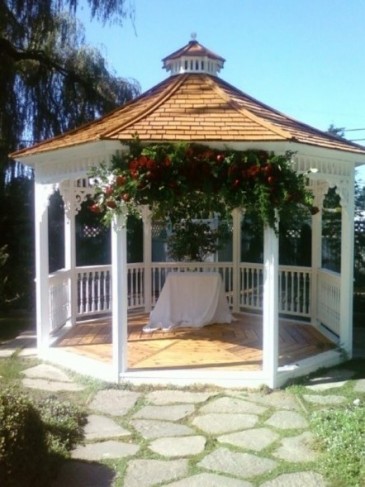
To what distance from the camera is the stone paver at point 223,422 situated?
4.46 metres

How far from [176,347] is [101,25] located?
6.63 metres

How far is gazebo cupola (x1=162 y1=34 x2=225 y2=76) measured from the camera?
741 centimetres

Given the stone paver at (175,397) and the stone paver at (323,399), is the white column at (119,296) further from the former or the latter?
the stone paver at (323,399)

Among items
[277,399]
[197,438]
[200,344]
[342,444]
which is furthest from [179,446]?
[200,344]

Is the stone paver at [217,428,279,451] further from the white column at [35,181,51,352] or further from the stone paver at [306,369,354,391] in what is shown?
the white column at [35,181,51,352]

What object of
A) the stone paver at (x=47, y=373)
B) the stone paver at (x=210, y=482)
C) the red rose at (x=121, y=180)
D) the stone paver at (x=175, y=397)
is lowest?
the stone paver at (x=47, y=373)

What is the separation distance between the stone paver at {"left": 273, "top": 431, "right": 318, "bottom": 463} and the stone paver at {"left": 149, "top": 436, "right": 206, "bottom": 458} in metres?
0.59

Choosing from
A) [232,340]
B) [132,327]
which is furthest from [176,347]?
[132,327]

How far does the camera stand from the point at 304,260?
11.5m

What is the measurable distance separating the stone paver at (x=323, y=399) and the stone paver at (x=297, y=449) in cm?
88

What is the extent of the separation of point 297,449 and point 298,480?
50 centimetres

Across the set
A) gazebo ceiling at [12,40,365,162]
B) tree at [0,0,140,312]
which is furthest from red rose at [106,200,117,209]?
tree at [0,0,140,312]

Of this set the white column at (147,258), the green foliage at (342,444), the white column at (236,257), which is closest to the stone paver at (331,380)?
the green foliage at (342,444)

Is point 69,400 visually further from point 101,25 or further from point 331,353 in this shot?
point 101,25
